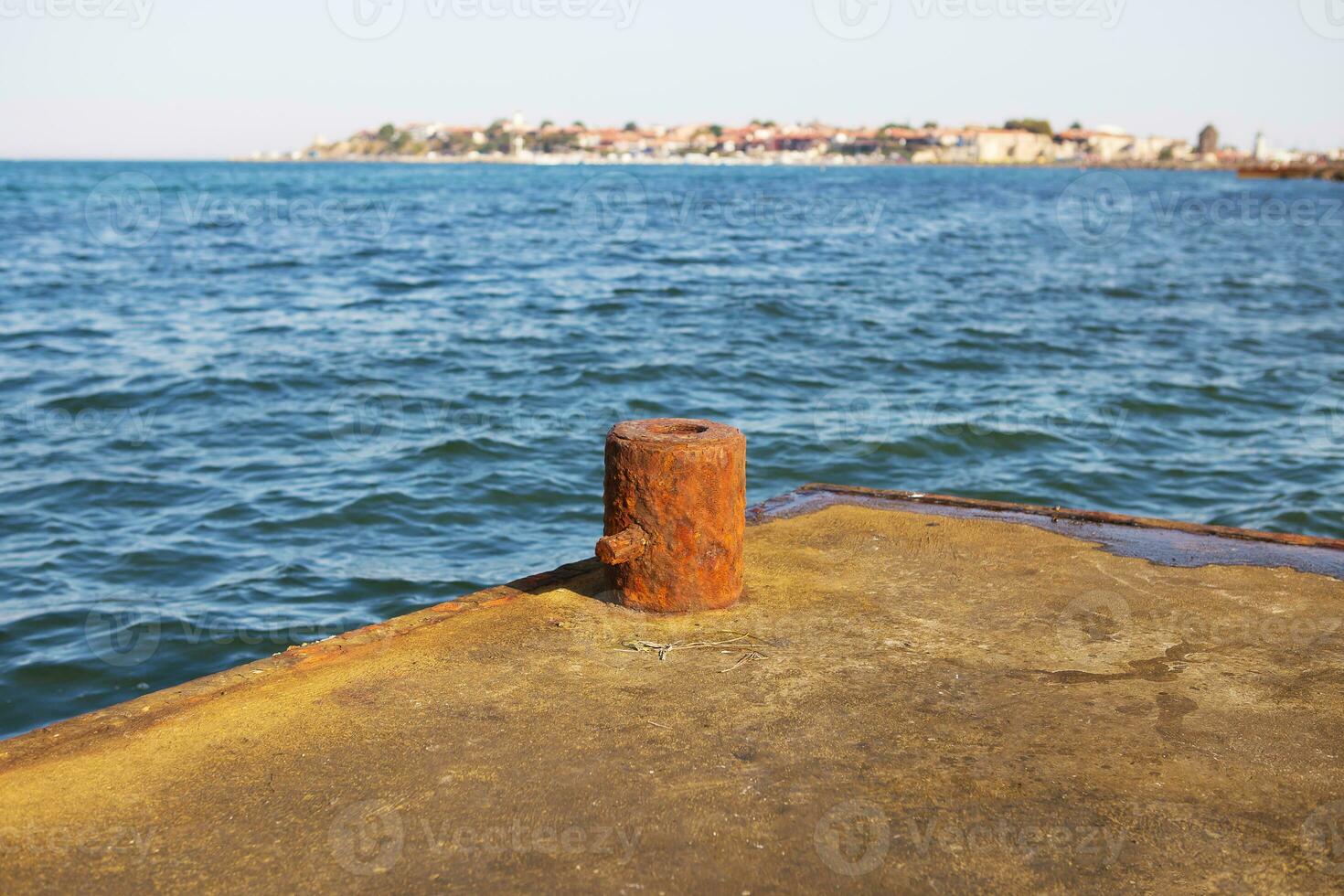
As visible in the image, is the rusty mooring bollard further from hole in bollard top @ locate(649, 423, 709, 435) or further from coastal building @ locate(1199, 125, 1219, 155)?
coastal building @ locate(1199, 125, 1219, 155)

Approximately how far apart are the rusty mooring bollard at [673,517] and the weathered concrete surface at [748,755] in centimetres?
12

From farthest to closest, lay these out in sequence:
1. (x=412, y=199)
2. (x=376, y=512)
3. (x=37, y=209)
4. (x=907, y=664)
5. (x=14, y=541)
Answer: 1. (x=412, y=199)
2. (x=37, y=209)
3. (x=376, y=512)
4. (x=14, y=541)
5. (x=907, y=664)

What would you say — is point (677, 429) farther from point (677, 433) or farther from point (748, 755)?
point (748, 755)

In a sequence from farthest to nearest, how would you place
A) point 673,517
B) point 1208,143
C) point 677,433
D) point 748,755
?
point 1208,143 < point 677,433 < point 673,517 < point 748,755

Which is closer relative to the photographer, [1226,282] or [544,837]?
[544,837]

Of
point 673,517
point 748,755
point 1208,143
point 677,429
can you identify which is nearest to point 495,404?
point 677,429

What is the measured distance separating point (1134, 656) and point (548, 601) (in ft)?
6.50

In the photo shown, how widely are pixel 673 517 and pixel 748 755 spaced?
1055 millimetres

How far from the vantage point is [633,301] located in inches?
712

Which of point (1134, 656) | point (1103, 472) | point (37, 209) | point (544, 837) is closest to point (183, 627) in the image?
point (544, 837)

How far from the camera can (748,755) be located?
291 cm

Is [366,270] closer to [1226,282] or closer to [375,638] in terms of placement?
[1226,282]

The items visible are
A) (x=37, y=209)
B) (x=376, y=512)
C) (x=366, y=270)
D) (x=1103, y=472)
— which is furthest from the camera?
(x=37, y=209)

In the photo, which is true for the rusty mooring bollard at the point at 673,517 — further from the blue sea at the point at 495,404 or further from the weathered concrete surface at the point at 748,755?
the blue sea at the point at 495,404
